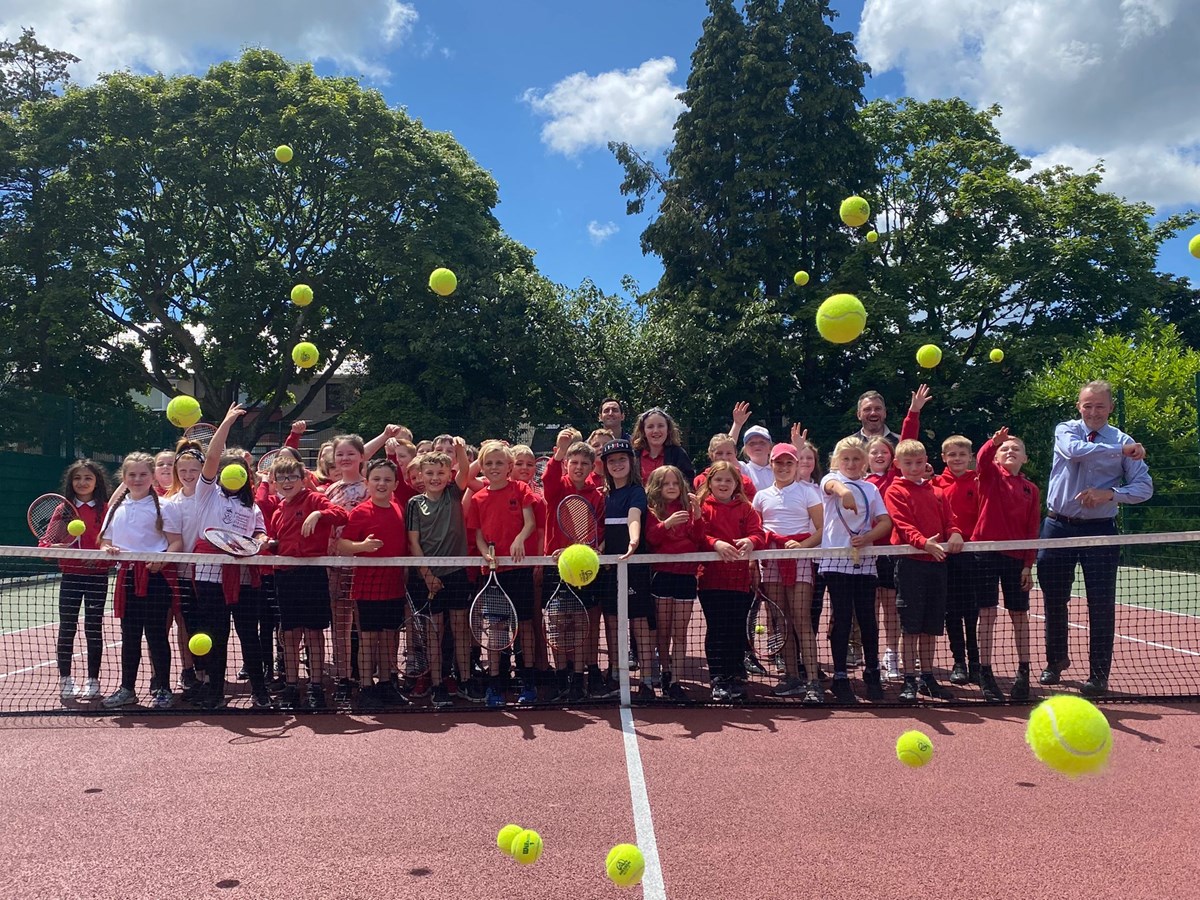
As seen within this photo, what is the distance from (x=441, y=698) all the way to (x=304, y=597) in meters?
1.17

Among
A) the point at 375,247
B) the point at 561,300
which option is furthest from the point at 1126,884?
the point at 375,247

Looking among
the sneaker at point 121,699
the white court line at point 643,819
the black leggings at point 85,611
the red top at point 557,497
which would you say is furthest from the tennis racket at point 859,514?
the black leggings at point 85,611

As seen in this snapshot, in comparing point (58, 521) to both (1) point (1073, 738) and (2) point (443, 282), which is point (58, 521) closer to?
(2) point (443, 282)

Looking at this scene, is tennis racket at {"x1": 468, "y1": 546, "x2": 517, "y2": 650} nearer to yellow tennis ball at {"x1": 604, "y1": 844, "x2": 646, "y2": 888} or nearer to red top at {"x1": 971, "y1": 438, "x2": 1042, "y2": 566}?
yellow tennis ball at {"x1": 604, "y1": 844, "x2": 646, "y2": 888}

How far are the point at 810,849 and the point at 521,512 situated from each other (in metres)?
3.27

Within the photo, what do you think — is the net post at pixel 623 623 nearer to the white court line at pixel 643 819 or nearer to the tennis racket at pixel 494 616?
the white court line at pixel 643 819

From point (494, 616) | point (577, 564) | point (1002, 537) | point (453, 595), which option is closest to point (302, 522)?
point (453, 595)

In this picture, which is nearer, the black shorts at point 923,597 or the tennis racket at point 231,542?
the tennis racket at point 231,542

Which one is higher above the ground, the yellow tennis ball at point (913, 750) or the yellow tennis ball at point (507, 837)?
the yellow tennis ball at point (913, 750)

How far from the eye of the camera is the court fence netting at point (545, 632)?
20.7ft

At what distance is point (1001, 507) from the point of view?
6.59 meters

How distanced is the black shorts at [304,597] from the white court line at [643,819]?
2.19 meters

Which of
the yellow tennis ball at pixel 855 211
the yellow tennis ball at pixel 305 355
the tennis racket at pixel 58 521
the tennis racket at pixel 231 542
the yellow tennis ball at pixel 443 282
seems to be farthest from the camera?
the yellow tennis ball at pixel 443 282

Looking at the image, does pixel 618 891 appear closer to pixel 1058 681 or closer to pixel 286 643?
pixel 286 643
